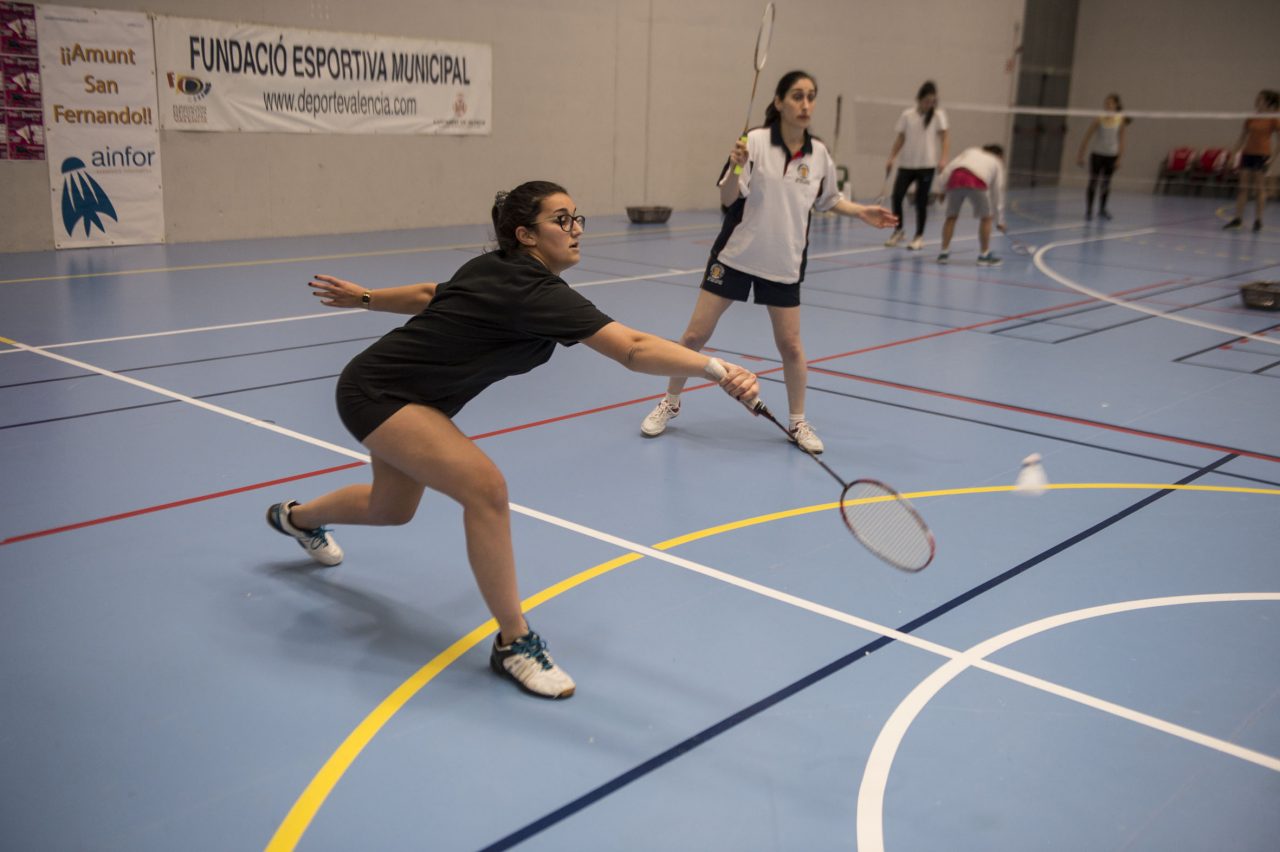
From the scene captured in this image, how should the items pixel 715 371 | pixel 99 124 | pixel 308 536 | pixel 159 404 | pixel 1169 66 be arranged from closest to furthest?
pixel 715 371 → pixel 308 536 → pixel 159 404 → pixel 99 124 → pixel 1169 66

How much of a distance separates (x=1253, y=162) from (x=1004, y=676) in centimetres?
1652

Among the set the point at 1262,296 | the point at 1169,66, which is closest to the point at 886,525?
the point at 1262,296

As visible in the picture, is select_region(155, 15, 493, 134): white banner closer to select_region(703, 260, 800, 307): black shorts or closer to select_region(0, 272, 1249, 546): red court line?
select_region(0, 272, 1249, 546): red court line

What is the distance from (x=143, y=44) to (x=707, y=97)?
920 centimetres

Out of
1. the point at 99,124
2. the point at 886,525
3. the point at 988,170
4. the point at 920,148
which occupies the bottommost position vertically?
the point at 886,525

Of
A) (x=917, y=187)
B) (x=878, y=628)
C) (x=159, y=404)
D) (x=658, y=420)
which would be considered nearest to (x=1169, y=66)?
(x=917, y=187)

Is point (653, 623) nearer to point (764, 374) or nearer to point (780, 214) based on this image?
point (780, 214)

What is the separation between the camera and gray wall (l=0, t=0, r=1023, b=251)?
12562 mm

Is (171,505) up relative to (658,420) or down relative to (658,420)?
down

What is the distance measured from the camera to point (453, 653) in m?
3.48

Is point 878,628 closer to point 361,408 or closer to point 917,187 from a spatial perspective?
point 361,408

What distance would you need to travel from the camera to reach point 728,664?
11.2ft

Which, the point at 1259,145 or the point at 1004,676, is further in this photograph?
the point at 1259,145

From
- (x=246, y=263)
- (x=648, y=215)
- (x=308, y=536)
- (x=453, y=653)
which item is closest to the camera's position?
(x=453, y=653)
